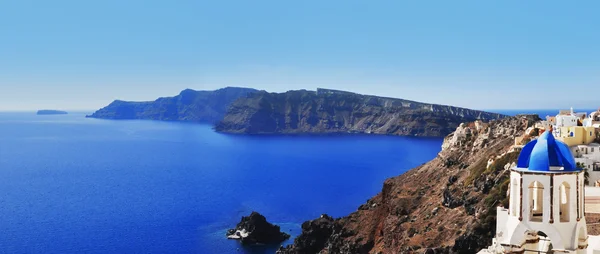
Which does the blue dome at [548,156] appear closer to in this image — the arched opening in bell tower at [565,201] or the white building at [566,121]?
the arched opening in bell tower at [565,201]

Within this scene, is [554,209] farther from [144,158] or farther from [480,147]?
[144,158]

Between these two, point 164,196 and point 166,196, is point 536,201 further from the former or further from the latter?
point 164,196

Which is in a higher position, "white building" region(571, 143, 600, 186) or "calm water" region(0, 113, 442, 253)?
"white building" region(571, 143, 600, 186)

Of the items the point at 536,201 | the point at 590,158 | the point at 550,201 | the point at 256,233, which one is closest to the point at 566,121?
the point at 590,158

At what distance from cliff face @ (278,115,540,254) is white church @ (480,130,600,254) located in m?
26.9

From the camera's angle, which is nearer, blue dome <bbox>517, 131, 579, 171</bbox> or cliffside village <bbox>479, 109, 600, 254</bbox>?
cliffside village <bbox>479, 109, 600, 254</bbox>

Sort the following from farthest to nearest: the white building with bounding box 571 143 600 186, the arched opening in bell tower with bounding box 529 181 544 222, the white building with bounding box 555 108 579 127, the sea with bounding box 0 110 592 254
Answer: the sea with bounding box 0 110 592 254
the white building with bounding box 555 108 579 127
the white building with bounding box 571 143 600 186
the arched opening in bell tower with bounding box 529 181 544 222

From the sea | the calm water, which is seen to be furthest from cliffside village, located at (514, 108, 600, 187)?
the calm water

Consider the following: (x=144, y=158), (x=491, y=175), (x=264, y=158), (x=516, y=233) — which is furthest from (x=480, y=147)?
(x=144, y=158)

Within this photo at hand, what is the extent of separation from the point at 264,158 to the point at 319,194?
7950 cm

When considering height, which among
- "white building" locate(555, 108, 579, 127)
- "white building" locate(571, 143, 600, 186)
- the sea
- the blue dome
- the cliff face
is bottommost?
the sea

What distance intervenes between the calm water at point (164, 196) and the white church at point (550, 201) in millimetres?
63672

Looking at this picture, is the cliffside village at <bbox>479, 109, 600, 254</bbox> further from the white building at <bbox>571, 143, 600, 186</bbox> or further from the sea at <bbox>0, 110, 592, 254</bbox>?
the sea at <bbox>0, 110, 592, 254</bbox>

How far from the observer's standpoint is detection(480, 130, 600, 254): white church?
13070mm
